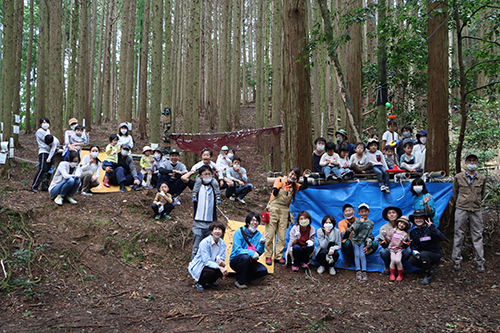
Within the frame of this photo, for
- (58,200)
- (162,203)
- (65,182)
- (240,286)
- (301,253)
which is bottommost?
(240,286)

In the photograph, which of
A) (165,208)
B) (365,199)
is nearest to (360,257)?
(365,199)

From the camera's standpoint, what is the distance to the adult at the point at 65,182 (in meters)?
7.17

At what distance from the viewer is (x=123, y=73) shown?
554 inches

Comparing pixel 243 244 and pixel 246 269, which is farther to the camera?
pixel 243 244

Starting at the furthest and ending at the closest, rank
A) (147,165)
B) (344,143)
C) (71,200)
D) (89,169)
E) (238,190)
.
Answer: (238,190), (147,165), (89,169), (344,143), (71,200)

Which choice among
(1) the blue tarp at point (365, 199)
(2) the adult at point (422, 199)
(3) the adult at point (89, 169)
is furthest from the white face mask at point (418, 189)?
(3) the adult at point (89, 169)

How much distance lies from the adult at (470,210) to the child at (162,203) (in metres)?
5.39

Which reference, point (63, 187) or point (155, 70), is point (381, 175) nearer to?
point (63, 187)

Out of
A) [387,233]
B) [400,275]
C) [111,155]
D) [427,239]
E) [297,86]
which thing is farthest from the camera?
[111,155]

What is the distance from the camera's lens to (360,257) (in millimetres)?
6383

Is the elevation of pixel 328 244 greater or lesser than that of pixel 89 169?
lesser

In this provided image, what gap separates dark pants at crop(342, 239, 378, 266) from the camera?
629cm

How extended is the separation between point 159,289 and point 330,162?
→ 3.84 m

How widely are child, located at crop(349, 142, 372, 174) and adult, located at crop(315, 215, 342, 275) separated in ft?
4.23
